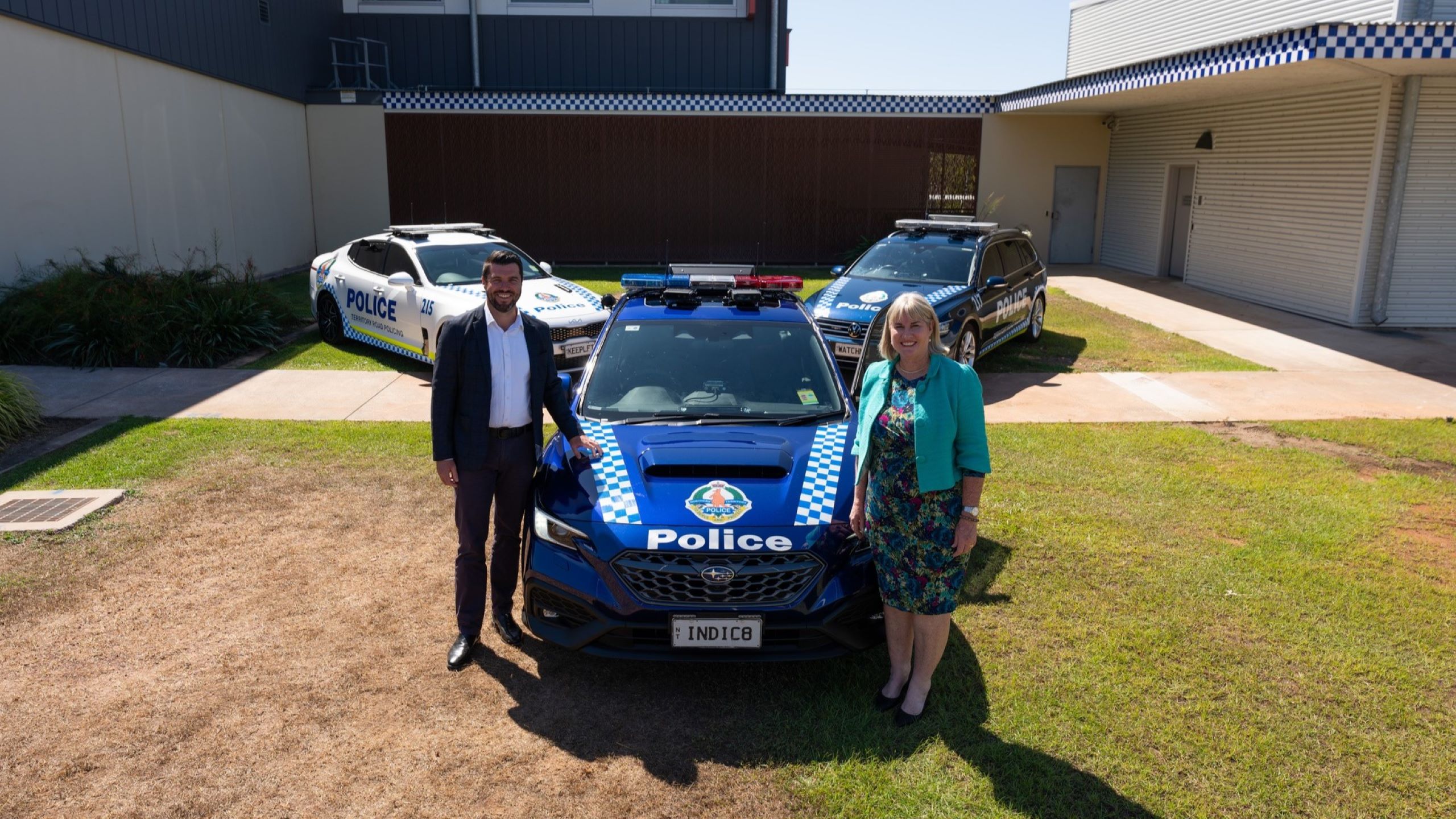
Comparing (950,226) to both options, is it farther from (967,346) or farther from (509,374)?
(509,374)

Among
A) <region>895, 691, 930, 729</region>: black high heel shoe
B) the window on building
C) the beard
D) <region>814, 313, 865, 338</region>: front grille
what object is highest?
the window on building

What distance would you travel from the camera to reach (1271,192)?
15.7 m

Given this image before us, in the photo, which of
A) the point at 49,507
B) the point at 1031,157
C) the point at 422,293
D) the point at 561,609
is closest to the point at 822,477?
the point at 561,609

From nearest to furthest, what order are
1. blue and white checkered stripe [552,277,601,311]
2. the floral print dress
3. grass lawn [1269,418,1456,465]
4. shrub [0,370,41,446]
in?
the floral print dress < shrub [0,370,41,446] < grass lawn [1269,418,1456,465] < blue and white checkered stripe [552,277,601,311]

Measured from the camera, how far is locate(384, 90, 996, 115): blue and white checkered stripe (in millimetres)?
20547

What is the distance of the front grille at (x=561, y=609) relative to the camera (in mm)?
4168

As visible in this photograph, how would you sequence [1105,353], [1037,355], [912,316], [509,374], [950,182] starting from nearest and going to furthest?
[912,316], [509,374], [1037,355], [1105,353], [950,182]

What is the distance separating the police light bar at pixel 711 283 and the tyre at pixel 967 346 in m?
3.99

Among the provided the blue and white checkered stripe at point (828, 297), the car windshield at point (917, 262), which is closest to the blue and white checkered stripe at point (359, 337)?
the blue and white checkered stripe at point (828, 297)

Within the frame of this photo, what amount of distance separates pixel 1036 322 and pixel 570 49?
14443mm

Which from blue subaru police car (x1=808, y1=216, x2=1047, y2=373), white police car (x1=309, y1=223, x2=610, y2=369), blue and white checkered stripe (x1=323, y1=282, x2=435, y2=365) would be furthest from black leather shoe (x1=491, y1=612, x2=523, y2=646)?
blue and white checkered stripe (x1=323, y1=282, x2=435, y2=365)

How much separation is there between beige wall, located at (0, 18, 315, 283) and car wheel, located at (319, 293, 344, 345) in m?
3.36

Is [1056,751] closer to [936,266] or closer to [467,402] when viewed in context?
[467,402]

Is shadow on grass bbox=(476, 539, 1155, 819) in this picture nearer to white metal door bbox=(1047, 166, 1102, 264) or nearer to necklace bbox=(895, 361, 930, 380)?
necklace bbox=(895, 361, 930, 380)
